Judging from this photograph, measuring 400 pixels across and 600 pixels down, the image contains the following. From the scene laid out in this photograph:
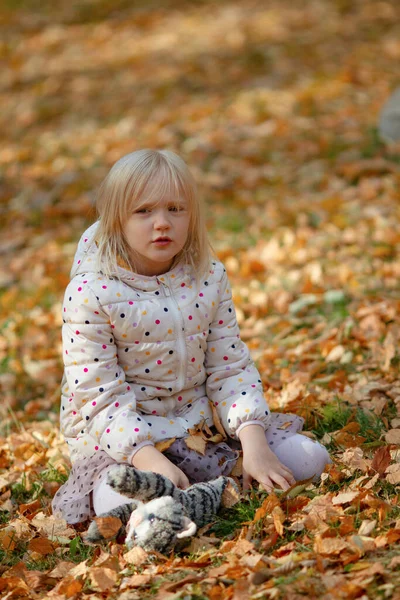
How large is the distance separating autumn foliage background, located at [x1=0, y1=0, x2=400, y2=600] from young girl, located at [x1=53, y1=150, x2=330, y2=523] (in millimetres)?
194

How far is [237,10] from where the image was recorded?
11039mm

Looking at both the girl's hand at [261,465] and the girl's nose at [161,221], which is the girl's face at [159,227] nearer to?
the girl's nose at [161,221]

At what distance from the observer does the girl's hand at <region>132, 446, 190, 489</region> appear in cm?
258

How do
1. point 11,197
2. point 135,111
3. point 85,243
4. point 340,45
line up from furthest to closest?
point 340,45 → point 135,111 → point 11,197 → point 85,243

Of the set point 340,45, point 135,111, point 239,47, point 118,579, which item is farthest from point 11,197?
point 118,579

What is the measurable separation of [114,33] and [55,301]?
22.1ft

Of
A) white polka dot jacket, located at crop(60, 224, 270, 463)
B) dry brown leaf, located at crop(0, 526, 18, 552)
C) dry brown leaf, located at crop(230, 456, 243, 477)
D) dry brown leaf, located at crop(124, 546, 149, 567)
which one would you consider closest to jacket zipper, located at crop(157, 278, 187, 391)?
white polka dot jacket, located at crop(60, 224, 270, 463)

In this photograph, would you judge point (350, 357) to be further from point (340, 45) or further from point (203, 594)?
point (340, 45)

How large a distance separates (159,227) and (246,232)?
3.34 m

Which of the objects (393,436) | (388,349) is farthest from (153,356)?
(388,349)

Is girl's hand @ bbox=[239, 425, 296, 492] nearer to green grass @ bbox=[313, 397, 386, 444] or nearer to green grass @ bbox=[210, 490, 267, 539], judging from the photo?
green grass @ bbox=[210, 490, 267, 539]

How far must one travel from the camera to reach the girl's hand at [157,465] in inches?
101

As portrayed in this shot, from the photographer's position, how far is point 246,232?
19.6 feet

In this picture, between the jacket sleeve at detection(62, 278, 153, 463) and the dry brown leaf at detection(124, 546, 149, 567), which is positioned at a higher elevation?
the jacket sleeve at detection(62, 278, 153, 463)
